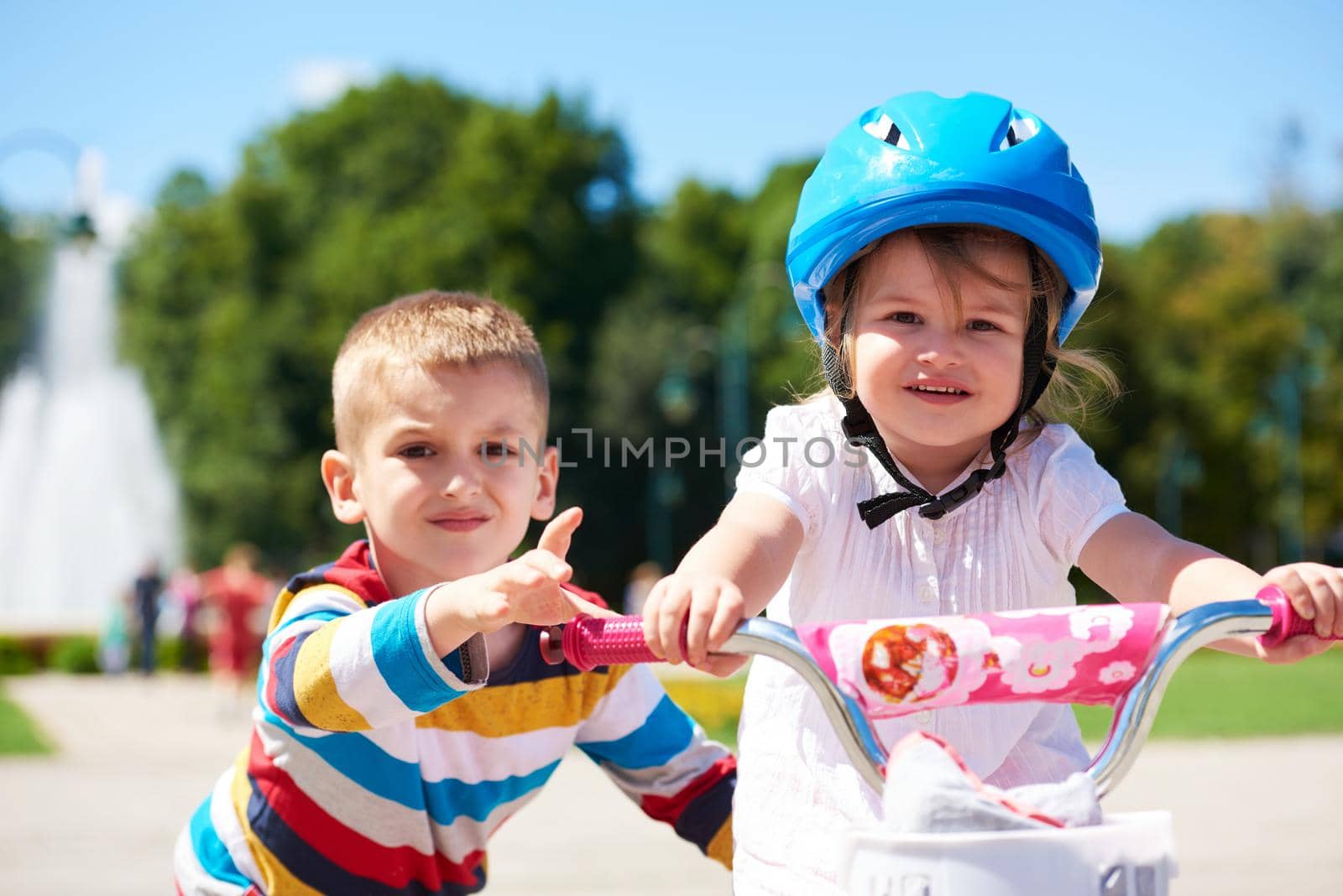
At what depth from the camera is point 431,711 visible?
2.89 meters

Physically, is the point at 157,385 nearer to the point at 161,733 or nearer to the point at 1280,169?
the point at 161,733

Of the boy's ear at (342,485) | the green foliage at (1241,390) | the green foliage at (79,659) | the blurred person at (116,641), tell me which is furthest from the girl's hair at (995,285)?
the green foliage at (1241,390)

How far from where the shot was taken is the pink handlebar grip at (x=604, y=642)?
7.11 ft

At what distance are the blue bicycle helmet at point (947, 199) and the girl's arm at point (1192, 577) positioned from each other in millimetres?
279

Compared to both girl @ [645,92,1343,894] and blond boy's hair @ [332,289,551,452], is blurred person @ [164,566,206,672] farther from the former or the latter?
girl @ [645,92,1343,894]

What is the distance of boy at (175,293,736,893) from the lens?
3.02 m

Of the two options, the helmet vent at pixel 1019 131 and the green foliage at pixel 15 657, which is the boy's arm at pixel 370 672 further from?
the green foliage at pixel 15 657

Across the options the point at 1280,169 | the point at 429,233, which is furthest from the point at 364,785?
the point at 1280,169

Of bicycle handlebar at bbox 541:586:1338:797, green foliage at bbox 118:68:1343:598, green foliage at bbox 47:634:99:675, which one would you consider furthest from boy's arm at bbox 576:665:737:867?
green foliage at bbox 118:68:1343:598

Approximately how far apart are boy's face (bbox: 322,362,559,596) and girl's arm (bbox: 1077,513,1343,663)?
1.28 meters

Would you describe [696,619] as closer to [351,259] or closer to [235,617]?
[235,617]

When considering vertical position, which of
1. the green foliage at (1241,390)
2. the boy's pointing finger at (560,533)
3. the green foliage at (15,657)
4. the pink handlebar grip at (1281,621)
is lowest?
the green foliage at (15,657)

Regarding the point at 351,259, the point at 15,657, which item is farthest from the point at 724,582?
the point at 351,259

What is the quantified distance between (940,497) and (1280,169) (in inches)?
2327
